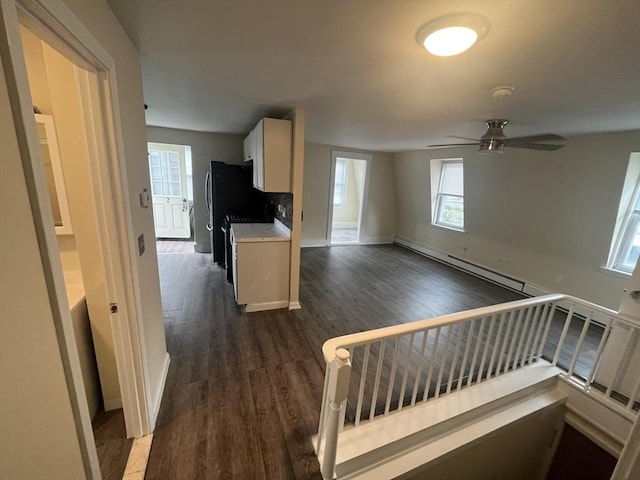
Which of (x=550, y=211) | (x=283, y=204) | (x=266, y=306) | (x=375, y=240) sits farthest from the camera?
(x=375, y=240)

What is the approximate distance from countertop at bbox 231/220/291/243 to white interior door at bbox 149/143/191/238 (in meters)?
2.90

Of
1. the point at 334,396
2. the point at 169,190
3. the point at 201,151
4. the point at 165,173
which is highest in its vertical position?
the point at 201,151

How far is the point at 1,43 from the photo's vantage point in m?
0.53

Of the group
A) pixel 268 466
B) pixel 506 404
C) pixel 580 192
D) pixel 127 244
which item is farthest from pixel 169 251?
pixel 580 192

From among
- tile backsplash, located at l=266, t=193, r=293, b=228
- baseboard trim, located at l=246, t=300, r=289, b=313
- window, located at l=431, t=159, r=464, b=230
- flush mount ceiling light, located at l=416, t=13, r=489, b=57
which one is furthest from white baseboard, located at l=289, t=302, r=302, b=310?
window, located at l=431, t=159, r=464, b=230

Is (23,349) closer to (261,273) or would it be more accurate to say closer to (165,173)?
(261,273)

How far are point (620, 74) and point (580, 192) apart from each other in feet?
7.65

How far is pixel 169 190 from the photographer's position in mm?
5684

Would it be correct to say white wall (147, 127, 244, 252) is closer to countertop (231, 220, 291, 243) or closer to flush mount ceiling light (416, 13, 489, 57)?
countertop (231, 220, 291, 243)

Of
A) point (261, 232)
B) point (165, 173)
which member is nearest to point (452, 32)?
point (261, 232)

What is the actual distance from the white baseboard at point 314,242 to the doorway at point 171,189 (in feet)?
8.78

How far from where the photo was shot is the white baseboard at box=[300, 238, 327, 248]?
597 cm

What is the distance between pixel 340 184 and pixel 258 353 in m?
6.74

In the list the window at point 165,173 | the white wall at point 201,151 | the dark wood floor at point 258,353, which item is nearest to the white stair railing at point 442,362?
the dark wood floor at point 258,353
